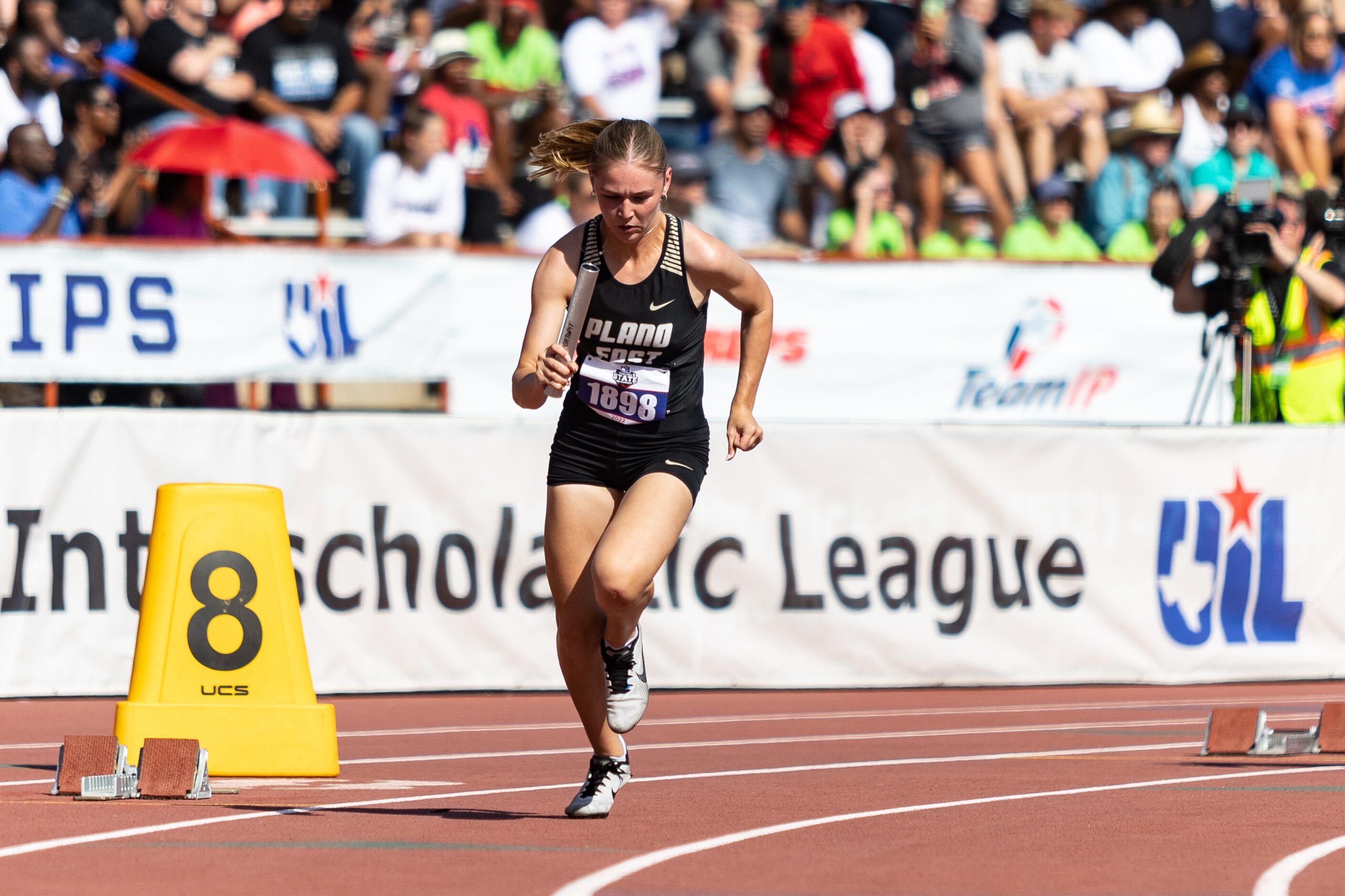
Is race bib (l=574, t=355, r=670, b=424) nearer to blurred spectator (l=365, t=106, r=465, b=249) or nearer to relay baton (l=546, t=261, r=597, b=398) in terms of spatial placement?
relay baton (l=546, t=261, r=597, b=398)

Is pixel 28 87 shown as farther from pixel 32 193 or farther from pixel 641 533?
pixel 641 533

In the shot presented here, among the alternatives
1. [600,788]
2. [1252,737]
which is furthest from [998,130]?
[600,788]

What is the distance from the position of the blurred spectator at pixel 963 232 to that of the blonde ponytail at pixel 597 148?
10.4 metres

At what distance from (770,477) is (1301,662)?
3582 millimetres

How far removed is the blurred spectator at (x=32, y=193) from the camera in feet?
49.4

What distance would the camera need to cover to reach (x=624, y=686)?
23.4 feet

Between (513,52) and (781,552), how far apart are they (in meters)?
6.56

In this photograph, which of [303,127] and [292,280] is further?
[303,127]

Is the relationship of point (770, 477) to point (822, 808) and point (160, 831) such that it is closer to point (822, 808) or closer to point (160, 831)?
point (822, 808)

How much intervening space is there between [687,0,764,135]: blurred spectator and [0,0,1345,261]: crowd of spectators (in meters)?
0.02

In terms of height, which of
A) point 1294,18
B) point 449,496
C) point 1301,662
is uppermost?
point 1294,18

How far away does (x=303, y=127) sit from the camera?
16328 millimetres

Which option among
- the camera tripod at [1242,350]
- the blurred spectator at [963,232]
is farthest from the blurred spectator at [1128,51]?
the camera tripod at [1242,350]

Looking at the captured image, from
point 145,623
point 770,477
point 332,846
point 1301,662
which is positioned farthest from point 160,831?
point 1301,662
